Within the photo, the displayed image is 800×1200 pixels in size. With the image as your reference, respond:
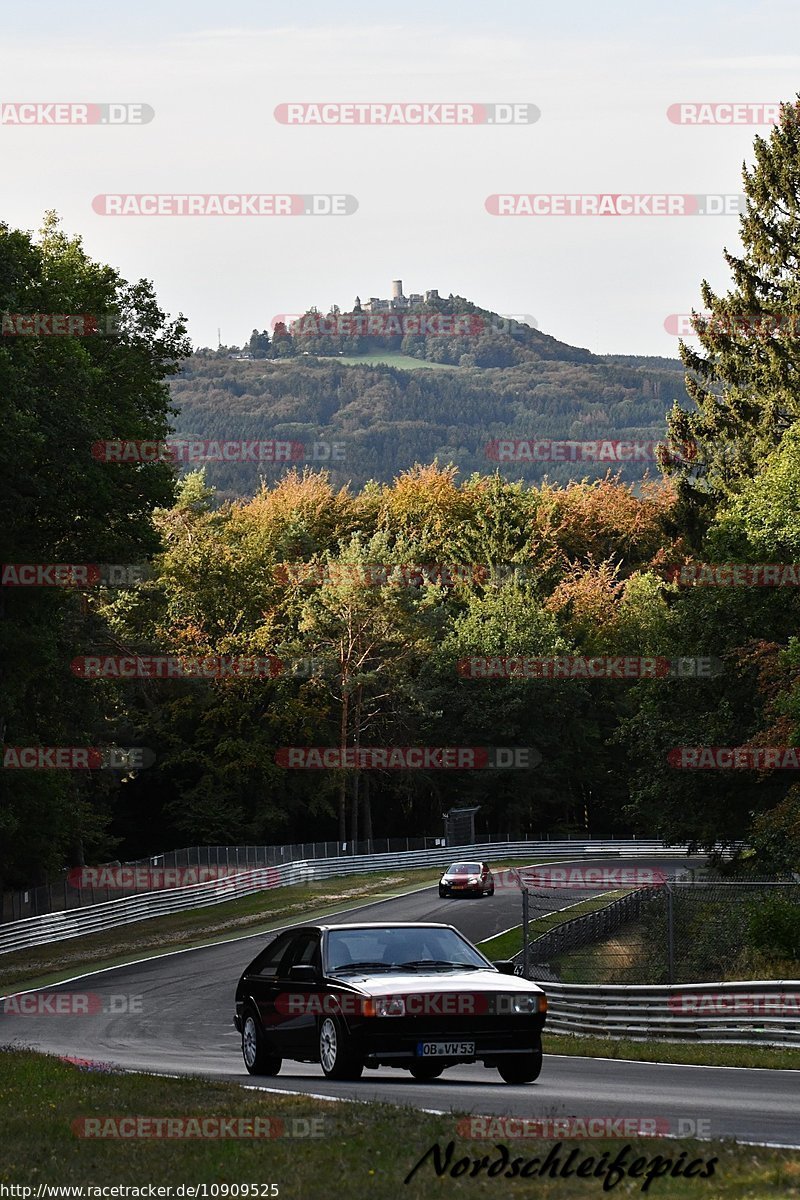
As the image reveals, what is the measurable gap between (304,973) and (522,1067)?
2.21 meters

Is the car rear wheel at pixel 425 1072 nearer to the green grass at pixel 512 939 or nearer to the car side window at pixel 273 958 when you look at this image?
the car side window at pixel 273 958

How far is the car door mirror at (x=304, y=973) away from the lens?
15016mm

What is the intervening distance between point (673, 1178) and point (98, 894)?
46.3 metres

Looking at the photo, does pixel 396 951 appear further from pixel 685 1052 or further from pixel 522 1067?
pixel 685 1052

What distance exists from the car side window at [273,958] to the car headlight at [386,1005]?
235 centimetres

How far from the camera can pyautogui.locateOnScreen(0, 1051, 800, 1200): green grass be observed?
8.24 meters

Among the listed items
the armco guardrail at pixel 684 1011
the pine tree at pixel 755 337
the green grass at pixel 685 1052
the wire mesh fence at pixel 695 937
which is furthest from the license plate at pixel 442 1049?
the pine tree at pixel 755 337

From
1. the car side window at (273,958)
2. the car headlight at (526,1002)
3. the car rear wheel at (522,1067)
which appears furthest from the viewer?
the car side window at (273,958)

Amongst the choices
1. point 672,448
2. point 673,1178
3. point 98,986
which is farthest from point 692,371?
point 673,1178

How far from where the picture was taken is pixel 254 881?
63281 millimetres

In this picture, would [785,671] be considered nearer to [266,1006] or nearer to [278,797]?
[266,1006]

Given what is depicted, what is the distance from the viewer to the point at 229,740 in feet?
259

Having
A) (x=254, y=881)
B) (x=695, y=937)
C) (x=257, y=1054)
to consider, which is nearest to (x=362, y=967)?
(x=257, y=1054)

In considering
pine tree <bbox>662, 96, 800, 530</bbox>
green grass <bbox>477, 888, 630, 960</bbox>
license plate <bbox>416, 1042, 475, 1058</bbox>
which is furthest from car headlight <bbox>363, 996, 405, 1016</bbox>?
pine tree <bbox>662, 96, 800, 530</bbox>
